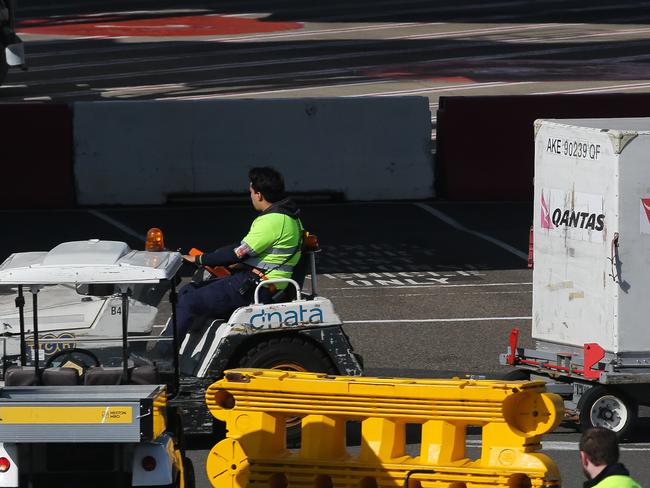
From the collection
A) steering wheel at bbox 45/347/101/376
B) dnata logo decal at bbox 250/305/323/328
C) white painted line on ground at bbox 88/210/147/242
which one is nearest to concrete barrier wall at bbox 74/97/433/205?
white painted line on ground at bbox 88/210/147/242

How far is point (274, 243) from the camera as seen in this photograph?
1061 centimetres

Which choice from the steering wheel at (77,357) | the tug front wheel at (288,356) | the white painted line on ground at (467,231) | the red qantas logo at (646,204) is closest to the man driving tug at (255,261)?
the tug front wheel at (288,356)

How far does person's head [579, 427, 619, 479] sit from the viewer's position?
6707 mm

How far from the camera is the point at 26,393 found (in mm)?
8055

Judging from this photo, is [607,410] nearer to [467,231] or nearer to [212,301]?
[212,301]

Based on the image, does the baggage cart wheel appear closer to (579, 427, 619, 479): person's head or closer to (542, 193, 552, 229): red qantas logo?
(542, 193, 552, 229): red qantas logo

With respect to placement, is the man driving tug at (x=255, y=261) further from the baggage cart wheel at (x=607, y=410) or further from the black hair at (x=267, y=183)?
the baggage cart wheel at (x=607, y=410)

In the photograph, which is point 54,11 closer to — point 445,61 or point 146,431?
point 445,61

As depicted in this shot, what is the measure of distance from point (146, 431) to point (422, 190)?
13663 mm

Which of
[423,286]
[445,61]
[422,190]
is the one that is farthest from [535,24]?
[423,286]

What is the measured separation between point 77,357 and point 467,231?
35.0 feet

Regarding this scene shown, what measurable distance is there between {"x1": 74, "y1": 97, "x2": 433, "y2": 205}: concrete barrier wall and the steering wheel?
1148cm

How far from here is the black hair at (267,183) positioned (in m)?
10.7

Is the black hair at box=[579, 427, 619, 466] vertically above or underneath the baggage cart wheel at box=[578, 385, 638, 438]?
above
